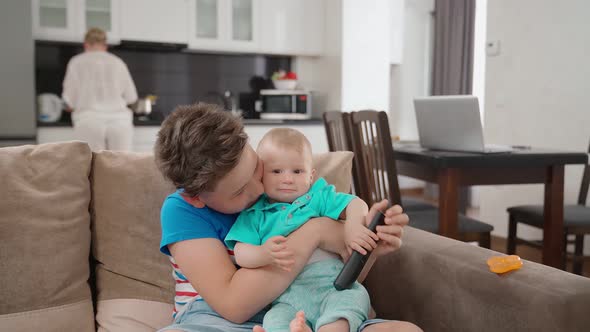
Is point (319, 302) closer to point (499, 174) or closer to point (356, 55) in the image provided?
point (499, 174)

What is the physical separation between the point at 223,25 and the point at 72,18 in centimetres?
A: 128

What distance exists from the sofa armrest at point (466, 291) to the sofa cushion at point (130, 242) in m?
0.57

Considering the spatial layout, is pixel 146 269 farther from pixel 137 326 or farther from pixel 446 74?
pixel 446 74

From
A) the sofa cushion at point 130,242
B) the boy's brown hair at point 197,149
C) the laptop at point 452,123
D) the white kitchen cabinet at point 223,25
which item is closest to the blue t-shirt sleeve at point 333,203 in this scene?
the boy's brown hair at point 197,149

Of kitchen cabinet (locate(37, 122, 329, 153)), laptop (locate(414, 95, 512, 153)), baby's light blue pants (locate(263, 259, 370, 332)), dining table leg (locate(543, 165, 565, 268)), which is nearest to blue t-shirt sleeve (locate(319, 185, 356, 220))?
baby's light blue pants (locate(263, 259, 370, 332))

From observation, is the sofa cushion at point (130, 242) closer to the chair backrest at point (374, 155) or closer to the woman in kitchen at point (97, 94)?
the chair backrest at point (374, 155)

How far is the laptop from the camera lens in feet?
8.55

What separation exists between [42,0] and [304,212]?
4.10 metres

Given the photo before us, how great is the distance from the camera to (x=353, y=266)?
3.79 feet

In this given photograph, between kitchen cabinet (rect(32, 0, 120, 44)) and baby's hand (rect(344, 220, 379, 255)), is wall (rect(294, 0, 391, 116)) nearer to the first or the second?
kitchen cabinet (rect(32, 0, 120, 44))

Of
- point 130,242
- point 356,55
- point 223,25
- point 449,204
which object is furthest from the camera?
point 356,55

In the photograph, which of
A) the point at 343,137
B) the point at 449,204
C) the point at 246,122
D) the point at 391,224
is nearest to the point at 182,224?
the point at 391,224

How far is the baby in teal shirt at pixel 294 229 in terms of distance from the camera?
1128 millimetres

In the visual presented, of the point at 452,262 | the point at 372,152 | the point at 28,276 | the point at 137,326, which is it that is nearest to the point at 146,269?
the point at 137,326
